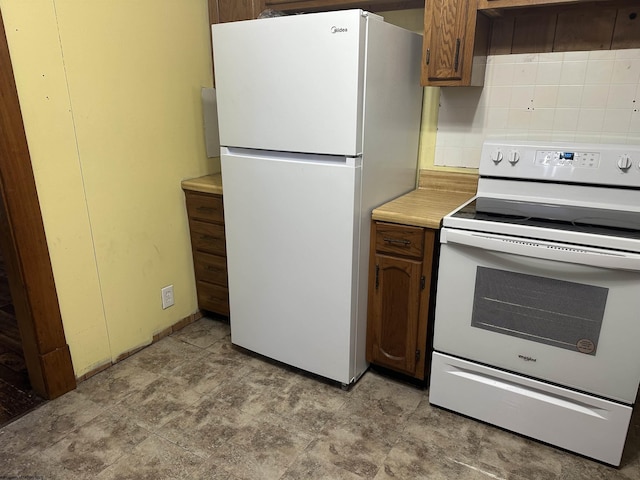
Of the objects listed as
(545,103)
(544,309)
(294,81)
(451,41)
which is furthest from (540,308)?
(294,81)

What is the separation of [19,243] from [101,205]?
390 millimetres

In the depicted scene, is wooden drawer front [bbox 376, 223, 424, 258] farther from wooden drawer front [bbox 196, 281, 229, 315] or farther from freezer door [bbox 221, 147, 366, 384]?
wooden drawer front [bbox 196, 281, 229, 315]

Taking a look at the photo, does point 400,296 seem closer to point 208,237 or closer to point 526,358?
point 526,358

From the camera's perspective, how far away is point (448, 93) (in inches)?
85.7

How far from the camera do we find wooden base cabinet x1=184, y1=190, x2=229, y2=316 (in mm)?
2418

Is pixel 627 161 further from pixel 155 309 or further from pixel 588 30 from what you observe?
pixel 155 309

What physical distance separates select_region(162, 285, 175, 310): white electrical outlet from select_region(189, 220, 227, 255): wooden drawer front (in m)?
0.26

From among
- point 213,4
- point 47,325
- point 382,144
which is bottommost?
point 47,325

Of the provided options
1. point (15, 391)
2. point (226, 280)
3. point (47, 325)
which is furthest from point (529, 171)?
point (15, 391)

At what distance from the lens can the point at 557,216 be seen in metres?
1.70

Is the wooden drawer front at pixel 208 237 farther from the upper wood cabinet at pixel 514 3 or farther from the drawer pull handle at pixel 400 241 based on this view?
the upper wood cabinet at pixel 514 3

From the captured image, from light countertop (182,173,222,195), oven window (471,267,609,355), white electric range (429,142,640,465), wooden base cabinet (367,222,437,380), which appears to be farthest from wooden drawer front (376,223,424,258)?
light countertop (182,173,222,195)

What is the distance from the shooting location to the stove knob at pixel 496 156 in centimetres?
196

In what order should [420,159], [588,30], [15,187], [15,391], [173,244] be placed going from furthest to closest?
[173,244], [420,159], [15,391], [588,30], [15,187]
